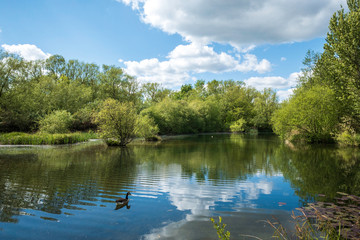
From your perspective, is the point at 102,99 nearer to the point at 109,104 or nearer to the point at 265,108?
the point at 109,104

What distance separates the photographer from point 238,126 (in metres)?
73.6

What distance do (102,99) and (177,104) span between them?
18.5 meters

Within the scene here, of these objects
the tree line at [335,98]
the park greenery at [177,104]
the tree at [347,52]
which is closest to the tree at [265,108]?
the park greenery at [177,104]

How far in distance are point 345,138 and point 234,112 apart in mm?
51336

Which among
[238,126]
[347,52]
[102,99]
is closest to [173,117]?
[102,99]

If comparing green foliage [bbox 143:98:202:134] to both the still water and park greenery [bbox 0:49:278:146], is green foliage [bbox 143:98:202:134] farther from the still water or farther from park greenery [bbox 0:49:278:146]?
the still water

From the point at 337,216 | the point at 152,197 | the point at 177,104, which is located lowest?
the point at 152,197

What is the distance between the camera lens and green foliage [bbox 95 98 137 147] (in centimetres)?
2750

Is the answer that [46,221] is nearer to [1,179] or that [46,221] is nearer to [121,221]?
[121,221]

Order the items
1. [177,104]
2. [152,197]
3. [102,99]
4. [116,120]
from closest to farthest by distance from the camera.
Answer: [152,197] < [116,120] < [102,99] < [177,104]

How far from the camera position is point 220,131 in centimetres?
7562

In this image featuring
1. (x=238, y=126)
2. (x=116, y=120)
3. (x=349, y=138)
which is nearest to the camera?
(x=116, y=120)

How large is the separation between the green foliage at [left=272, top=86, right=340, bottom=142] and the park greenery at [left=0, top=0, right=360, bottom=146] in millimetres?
116

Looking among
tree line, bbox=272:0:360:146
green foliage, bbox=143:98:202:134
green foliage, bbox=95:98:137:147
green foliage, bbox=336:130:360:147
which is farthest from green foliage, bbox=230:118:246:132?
green foliage, bbox=95:98:137:147
